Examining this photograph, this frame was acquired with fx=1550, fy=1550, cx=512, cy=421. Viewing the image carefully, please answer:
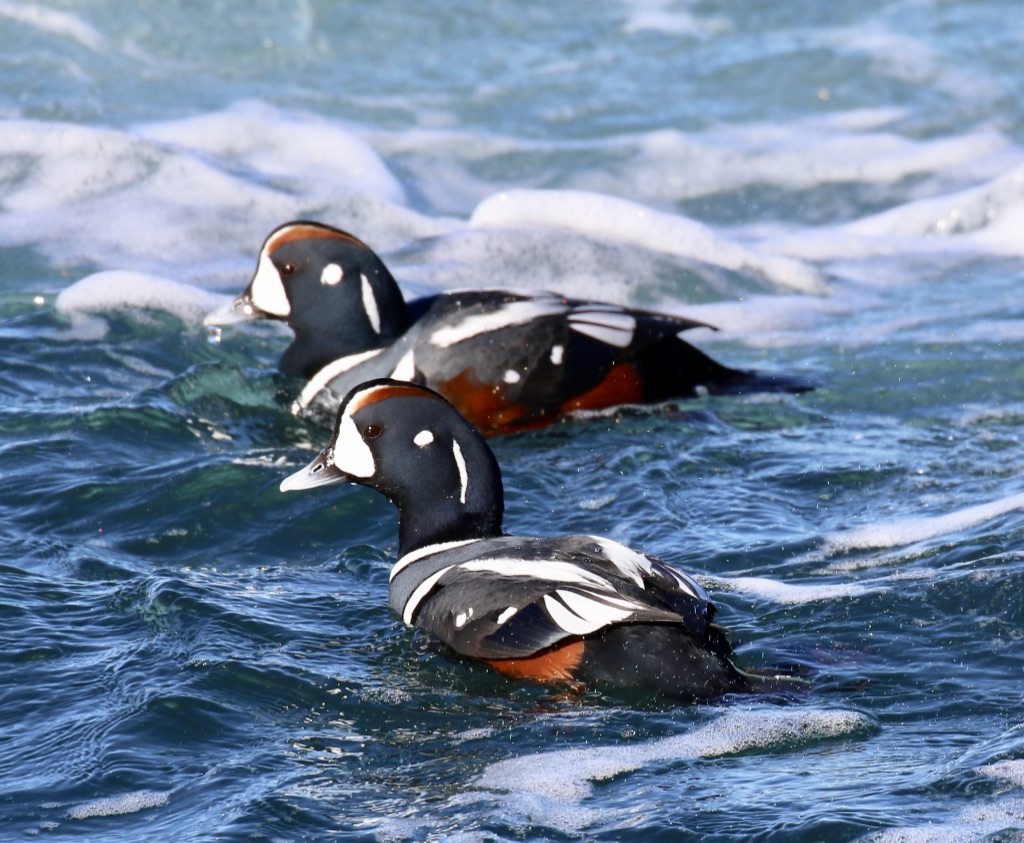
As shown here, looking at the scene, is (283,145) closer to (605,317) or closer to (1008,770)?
(605,317)

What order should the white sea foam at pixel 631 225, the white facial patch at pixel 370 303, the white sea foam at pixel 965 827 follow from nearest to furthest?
the white sea foam at pixel 965 827 < the white facial patch at pixel 370 303 < the white sea foam at pixel 631 225

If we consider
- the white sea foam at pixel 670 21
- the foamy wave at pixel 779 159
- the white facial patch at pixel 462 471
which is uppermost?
the white sea foam at pixel 670 21

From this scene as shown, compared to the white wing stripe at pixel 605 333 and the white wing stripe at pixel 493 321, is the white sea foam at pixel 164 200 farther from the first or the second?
the white wing stripe at pixel 605 333

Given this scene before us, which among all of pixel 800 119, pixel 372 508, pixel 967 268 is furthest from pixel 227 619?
pixel 800 119

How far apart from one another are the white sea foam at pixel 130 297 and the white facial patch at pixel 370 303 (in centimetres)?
141

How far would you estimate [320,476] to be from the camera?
527 cm

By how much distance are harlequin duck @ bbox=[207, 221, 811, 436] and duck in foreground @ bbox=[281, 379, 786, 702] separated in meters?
1.85

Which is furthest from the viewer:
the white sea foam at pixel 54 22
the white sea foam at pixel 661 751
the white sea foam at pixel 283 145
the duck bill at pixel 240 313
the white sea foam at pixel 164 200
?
the white sea foam at pixel 54 22

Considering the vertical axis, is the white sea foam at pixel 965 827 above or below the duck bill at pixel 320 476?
below

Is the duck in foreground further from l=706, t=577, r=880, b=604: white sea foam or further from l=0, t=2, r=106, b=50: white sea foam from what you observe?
l=0, t=2, r=106, b=50: white sea foam

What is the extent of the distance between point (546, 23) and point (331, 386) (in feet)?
31.6

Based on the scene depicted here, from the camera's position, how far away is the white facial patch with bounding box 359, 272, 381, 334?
7348mm

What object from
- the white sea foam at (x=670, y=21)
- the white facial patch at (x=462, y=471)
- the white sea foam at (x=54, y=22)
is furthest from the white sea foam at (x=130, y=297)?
the white sea foam at (x=670, y=21)

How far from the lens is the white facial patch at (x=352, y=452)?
5168mm
